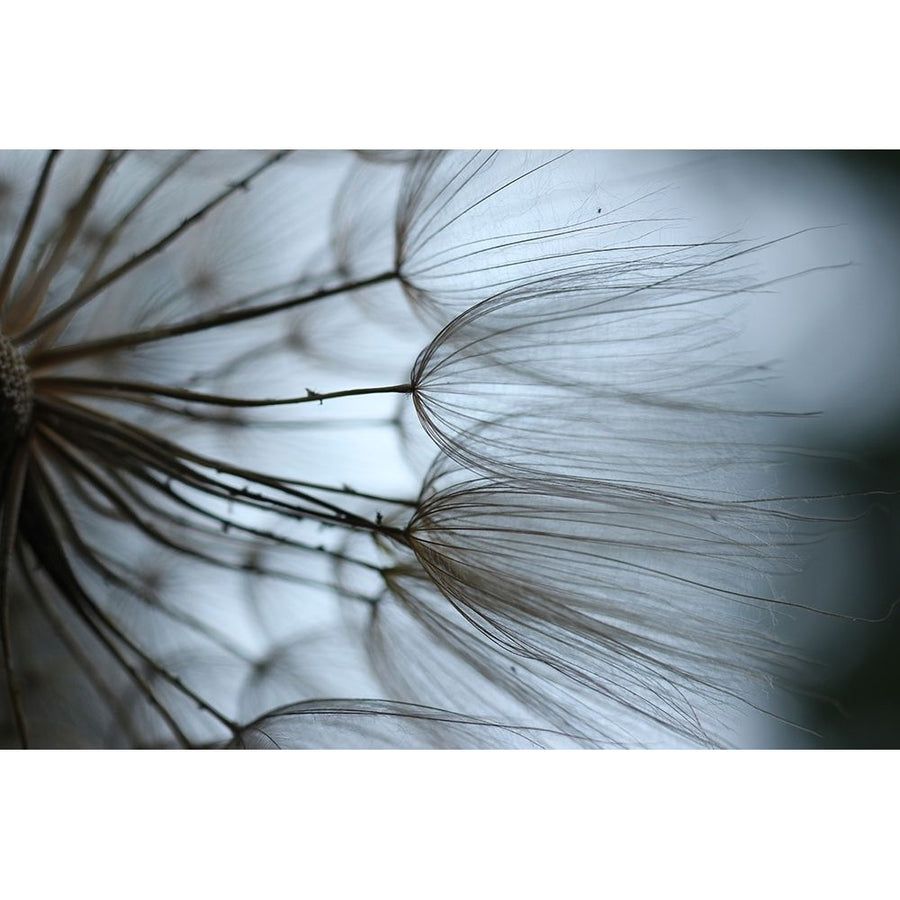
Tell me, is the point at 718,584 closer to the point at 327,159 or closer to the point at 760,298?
the point at 760,298

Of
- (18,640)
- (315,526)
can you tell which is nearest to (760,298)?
(315,526)

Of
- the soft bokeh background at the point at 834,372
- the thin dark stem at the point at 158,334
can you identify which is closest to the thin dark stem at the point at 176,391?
the thin dark stem at the point at 158,334

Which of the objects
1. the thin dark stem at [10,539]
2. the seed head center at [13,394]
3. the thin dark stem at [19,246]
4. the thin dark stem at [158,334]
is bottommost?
the thin dark stem at [10,539]

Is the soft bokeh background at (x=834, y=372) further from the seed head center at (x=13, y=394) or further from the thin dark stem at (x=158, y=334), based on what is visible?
the seed head center at (x=13, y=394)

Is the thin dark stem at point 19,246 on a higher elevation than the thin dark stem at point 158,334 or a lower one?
higher

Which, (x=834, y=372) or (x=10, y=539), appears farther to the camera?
(x=834, y=372)

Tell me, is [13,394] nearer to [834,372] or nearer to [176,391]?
[176,391]

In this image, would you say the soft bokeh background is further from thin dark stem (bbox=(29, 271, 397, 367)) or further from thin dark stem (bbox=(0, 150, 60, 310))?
thin dark stem (bbox=(0, 150, 60, 310))

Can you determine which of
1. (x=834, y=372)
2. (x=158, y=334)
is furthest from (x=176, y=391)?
(x=834, y=372)

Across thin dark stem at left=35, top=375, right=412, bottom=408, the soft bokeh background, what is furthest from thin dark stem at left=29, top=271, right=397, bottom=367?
the soft bokeh background

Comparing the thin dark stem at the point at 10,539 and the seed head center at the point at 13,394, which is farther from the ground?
the seed head center at the point at 13,394

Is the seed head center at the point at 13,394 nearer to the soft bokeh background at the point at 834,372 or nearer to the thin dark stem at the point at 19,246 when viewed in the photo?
the thin dark stem at the point at 19,246
